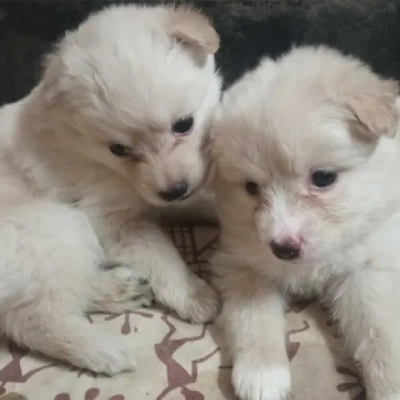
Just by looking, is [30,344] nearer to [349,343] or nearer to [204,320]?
[204,320]

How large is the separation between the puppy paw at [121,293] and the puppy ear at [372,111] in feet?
3.61

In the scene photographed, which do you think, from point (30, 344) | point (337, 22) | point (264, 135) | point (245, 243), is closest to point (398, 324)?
point (245, 243)

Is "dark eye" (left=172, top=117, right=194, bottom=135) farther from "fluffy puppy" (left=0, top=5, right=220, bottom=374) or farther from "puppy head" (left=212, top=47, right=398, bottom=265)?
"puppy head" (left=212, top=47, right=398, bottom=265)

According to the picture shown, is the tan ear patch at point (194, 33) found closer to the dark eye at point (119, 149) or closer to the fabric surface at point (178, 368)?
the dark eye at point (119, 149)

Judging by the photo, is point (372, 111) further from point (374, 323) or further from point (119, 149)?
point (119, 149)

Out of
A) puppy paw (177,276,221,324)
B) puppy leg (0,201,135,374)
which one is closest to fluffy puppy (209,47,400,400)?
puppy paw (177,276,221,324)

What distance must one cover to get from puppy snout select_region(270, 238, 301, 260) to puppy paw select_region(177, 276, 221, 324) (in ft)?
1.83

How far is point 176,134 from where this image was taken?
8.54 ft

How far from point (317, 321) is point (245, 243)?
40cm

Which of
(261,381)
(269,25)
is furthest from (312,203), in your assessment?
(269,25)

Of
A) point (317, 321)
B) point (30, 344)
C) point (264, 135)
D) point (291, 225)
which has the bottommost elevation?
point (30, 344)

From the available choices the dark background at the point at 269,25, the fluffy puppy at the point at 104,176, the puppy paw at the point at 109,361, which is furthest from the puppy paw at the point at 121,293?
the dark background at the point at 269,25

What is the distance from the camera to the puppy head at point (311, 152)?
2.20m

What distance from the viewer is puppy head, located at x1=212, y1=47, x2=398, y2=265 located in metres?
2.20
